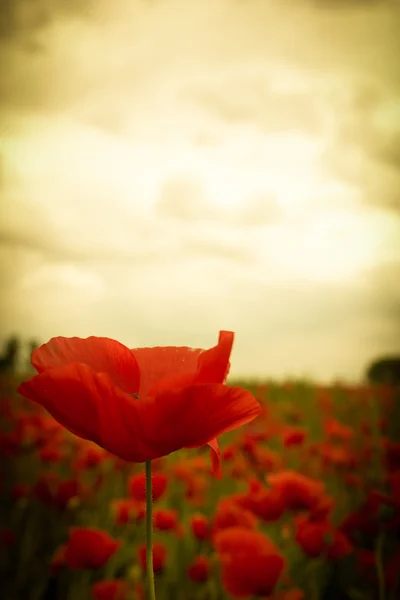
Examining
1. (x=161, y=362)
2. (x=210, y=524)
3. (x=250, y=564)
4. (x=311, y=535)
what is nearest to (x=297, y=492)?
(x=311, y=535)

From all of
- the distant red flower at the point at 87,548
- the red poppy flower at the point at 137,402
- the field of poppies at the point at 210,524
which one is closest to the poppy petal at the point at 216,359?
the red poppy flower at the point at 137,402

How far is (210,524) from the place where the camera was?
1097mm

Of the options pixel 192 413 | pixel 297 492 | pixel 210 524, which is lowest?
pixel 210 524

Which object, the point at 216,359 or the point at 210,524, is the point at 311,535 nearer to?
the point at 210,524

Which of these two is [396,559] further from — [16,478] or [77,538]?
[16,478]

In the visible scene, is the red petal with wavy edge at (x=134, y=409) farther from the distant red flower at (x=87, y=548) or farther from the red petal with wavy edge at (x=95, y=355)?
the distant red flower at (x=87, y=548)

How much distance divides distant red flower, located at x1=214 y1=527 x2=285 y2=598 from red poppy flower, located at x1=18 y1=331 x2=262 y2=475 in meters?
0.36

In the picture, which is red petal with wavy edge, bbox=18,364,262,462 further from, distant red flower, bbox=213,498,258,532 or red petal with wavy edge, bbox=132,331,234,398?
distant red flower, bbox=213,498,258,532

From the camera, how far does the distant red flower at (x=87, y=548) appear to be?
67 cm

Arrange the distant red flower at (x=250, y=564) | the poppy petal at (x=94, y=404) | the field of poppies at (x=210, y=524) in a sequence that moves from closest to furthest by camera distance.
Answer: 1. the poppy petal at (x=94, y=404)
2. the distant red flower at (x=250, y=564)
3. the field of poppies at (x=210, y=524)

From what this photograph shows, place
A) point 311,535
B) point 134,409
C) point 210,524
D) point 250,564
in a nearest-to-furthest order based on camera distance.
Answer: point 134,409, point 250,564, point 311,535, point 210,524

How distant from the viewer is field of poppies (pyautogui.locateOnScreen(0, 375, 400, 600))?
2.23 feet

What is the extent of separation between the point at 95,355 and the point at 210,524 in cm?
90

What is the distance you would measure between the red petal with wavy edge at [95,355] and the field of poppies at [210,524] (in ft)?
1.06
